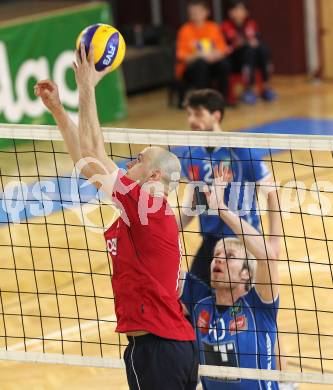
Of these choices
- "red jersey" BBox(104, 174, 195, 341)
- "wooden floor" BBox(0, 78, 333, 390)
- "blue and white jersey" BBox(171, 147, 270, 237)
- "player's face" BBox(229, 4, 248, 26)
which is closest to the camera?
"red jersey" BBox(104, 174, 195, 341)

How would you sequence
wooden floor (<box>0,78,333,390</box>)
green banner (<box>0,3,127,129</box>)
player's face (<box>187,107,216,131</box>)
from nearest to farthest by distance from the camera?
player's face (<box>187,107,216,131</box>), wooden floor (<box>0,78,333,390</box>), green banner (<box>0,3,127,129</box>)

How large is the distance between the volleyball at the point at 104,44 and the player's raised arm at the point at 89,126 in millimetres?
726

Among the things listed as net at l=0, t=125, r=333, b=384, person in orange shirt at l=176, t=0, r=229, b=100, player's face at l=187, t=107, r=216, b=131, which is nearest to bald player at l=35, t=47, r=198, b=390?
net at l=0, t=125, r=333, b=384

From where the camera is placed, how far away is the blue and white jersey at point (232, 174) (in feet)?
21.7

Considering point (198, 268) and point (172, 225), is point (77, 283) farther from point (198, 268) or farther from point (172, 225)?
point (172, 225)

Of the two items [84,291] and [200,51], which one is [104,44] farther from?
[200,51]

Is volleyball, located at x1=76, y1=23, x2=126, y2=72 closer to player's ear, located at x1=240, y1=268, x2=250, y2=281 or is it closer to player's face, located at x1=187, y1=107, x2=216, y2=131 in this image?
player's face, located at x1=187, y1=107, x2=216, y2=131

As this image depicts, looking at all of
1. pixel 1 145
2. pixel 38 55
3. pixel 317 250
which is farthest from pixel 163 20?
pixel 317 250

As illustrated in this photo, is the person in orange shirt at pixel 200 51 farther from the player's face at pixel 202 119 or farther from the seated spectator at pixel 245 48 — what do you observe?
the player's face at pixel 202 119

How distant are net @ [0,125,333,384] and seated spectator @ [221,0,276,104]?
3.86 m

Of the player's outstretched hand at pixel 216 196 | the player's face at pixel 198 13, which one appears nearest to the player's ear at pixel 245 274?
the player's outstretched hand at pixel 216 196

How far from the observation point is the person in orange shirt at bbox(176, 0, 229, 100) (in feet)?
50.6

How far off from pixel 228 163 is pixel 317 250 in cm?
257

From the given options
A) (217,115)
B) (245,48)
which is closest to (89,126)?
(217,115)
